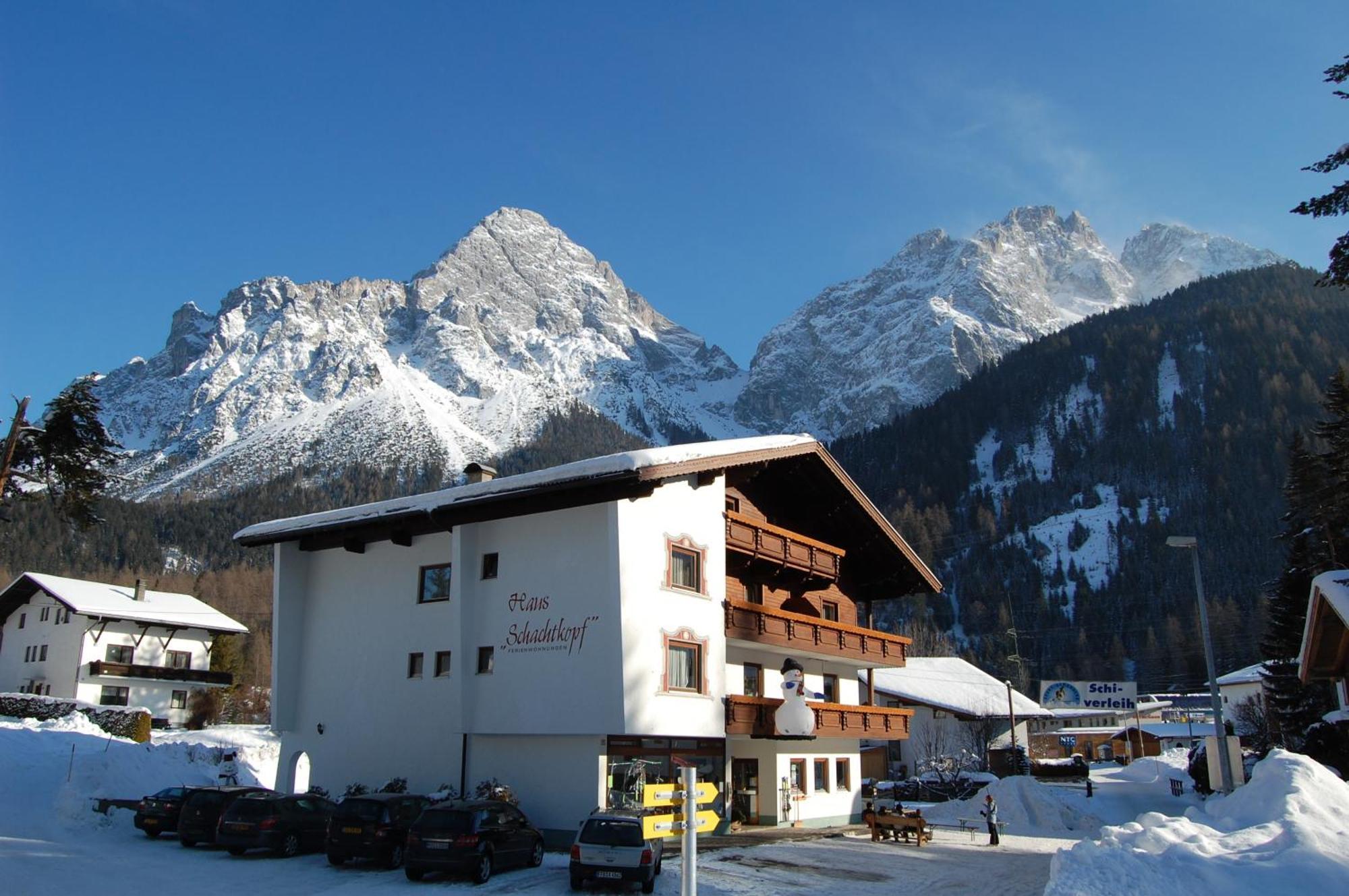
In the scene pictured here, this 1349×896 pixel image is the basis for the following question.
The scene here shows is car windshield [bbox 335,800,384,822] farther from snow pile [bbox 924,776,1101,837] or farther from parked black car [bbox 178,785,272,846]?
snow pile [bbox 924,776,1101,837]

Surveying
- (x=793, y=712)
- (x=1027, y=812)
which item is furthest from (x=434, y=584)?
(x=1027, y=812)

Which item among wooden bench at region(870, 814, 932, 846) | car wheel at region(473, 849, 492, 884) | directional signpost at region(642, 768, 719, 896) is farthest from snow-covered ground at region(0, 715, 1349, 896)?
directional signpost at region(642, 768, 719, 896)

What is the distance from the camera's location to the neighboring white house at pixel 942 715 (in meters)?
68.2

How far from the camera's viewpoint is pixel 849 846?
2909cm

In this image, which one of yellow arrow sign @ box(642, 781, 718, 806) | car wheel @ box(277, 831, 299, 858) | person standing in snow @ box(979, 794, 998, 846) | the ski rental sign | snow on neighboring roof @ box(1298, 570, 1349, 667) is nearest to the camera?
yellow arrow sign @ box(642, 781, 718, 806)

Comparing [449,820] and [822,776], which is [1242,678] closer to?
[822,776]

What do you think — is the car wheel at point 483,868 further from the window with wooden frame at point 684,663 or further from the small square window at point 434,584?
the small square window at point 434,584

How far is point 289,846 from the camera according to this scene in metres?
24.1

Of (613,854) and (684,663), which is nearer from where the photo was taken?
(613,854)

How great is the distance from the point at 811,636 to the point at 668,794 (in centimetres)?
2337

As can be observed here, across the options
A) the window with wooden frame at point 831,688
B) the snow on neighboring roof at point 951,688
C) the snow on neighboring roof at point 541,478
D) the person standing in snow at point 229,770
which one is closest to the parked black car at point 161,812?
the snow on neighboring roof at point 541,478

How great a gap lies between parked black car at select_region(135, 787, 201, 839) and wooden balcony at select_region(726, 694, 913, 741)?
15.1 meters

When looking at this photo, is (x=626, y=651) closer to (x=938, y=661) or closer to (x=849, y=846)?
(x=849, y=846)

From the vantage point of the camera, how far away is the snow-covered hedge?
47.8m
